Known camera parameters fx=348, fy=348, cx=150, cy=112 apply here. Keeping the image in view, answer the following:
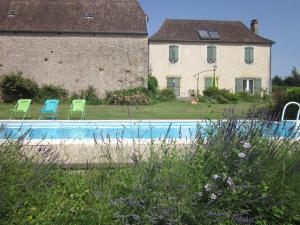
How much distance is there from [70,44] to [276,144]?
20.5 m

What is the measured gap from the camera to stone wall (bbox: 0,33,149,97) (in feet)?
72.7

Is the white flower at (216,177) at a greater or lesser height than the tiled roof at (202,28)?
lesser

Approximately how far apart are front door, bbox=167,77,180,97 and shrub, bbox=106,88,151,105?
20.3ft

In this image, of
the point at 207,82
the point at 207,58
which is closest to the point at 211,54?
the point at 207,58

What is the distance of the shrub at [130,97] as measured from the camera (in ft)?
67.1

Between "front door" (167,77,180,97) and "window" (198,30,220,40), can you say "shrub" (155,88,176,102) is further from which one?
"window" (198,30,220,40)

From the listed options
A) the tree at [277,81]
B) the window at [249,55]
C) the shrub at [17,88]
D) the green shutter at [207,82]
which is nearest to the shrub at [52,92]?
the shrub at [17,88]

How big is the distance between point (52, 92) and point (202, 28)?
561 inches

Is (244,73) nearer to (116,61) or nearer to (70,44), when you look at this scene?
(116,61)

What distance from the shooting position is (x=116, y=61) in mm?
22250

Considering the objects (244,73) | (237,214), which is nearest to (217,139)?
(237,214)

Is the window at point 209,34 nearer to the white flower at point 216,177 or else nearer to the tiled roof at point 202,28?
the tiled roof at point 202,28

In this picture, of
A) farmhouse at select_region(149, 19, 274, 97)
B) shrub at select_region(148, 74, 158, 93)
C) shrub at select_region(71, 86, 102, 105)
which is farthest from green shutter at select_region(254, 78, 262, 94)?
shrub at select_region(71, 86, 102, 105)

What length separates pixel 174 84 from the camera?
91.6 feet
